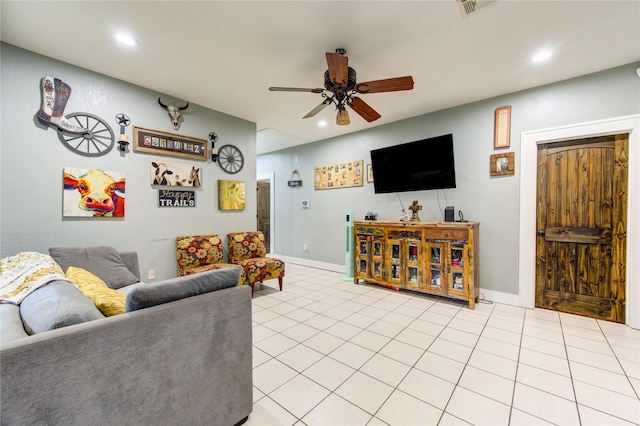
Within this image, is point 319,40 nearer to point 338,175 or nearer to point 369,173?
point 369,173

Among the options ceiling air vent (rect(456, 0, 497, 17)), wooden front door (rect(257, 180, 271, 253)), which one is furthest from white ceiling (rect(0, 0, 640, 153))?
wooden front door (rect(257, 180, 271, 253))

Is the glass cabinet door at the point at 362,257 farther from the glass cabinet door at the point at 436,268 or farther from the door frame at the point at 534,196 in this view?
the door frame at the point at 534,196

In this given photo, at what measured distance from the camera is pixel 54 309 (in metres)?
1.05

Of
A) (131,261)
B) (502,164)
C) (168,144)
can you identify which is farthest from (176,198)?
(502,164)

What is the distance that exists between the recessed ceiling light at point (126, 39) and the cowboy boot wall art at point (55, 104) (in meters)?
0.89

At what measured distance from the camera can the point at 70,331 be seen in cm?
91

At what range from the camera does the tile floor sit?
1509mm

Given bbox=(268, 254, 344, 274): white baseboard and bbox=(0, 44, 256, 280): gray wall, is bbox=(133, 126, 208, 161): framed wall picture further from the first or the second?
bbox=(268, 254, 344, 274): white baseboard

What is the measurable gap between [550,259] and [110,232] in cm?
507

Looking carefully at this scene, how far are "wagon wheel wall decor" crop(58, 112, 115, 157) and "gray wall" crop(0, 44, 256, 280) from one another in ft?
0.17

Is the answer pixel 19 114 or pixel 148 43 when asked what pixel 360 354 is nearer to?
pixel 148 43

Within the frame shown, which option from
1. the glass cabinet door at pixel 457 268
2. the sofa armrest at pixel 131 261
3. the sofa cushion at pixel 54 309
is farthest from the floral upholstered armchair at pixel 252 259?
the glass cabinet door at pixel 457 268

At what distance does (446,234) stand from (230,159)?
325 cm

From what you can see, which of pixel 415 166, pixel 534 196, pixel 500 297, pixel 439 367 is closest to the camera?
pixel 439 367
